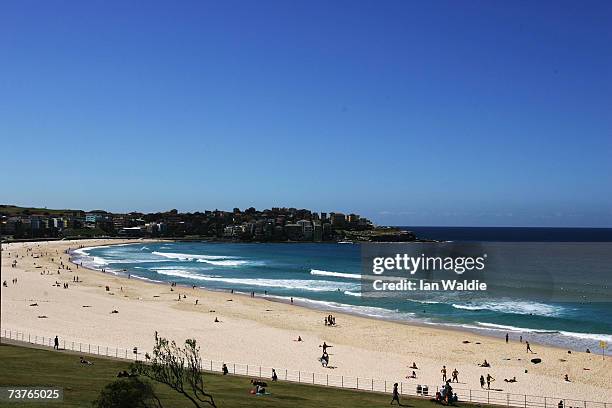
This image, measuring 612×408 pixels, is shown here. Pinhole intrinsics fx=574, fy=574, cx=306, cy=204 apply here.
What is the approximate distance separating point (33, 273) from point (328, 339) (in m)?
50.7

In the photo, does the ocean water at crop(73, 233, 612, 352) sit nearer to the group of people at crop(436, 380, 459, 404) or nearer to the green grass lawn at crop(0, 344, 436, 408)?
the group of people at crop(436, 380, 459, 404)

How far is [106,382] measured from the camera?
18.9 m

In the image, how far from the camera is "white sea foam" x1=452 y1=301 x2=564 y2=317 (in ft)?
153

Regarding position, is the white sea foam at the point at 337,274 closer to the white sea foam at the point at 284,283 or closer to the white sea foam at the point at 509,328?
the white sea foam at the point at 284,283

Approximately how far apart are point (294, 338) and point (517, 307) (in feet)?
75.9

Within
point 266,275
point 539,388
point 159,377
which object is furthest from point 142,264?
point 159,377

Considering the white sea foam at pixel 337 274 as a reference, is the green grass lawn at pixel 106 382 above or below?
above

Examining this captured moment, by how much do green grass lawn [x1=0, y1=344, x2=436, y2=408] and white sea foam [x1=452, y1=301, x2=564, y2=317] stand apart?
1120 inches

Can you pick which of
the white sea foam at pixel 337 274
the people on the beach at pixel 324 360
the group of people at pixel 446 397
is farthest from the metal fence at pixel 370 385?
the white sea foam at pixel 337 274

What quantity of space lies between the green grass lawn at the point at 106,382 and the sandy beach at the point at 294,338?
6203mm

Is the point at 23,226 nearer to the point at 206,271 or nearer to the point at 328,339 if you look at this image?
the point at 206,271

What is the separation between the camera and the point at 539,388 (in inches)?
1010

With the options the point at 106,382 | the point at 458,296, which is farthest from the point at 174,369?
the point at 458,296

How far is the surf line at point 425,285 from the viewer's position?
64500mm
